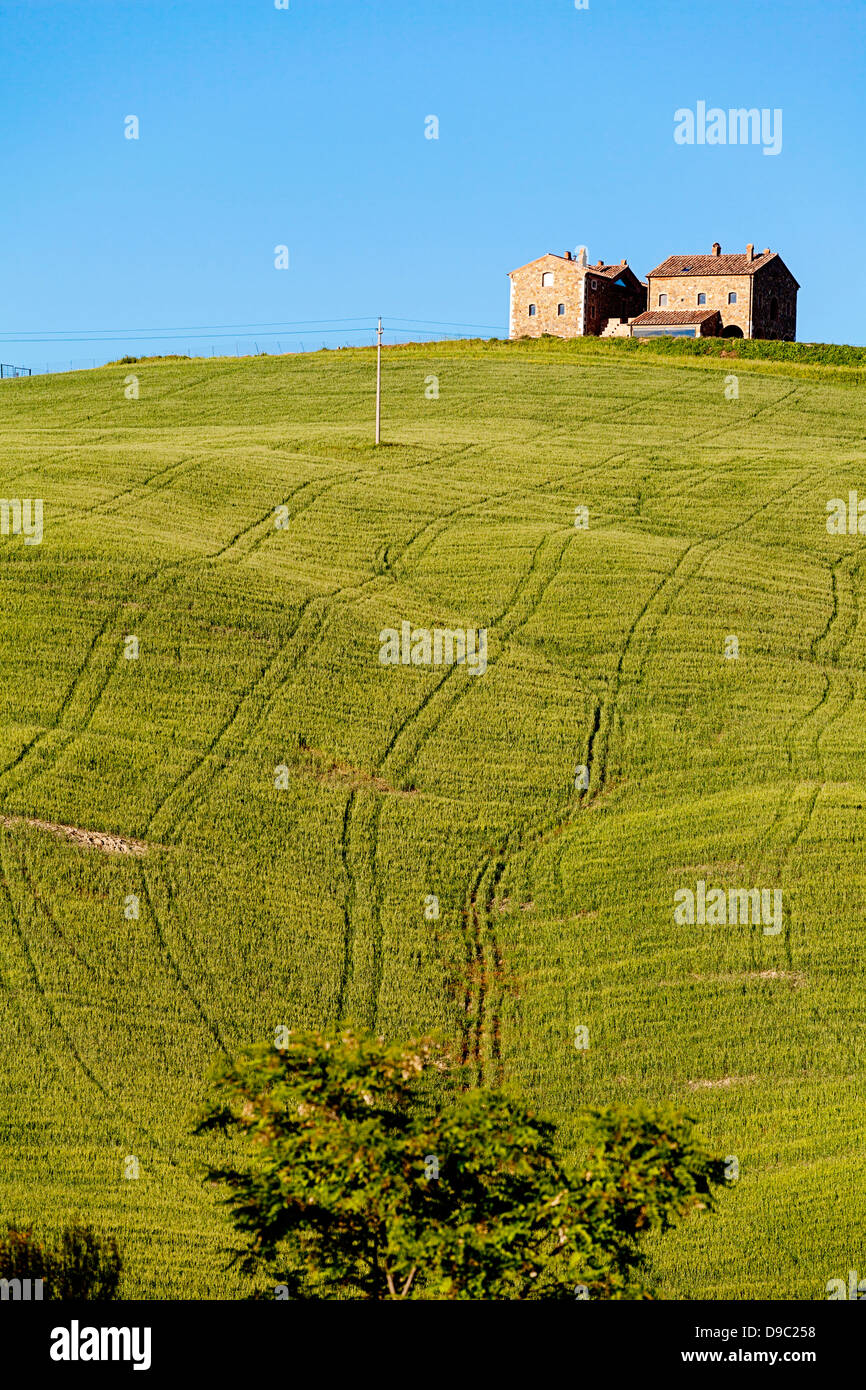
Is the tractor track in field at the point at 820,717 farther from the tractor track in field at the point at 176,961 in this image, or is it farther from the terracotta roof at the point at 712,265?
the terracotta roof at the point at 712,265

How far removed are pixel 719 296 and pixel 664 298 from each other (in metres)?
5.14

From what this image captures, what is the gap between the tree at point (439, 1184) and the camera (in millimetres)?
18406

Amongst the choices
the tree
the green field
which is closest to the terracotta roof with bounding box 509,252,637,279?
the green field

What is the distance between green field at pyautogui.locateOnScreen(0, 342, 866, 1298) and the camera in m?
28.0

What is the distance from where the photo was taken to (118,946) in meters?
32.0

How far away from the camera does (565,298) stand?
347ft

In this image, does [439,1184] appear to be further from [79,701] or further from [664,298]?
[664,298]

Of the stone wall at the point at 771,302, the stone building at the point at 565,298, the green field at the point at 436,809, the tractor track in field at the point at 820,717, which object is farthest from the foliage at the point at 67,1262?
the stone wall at the point at 771,302

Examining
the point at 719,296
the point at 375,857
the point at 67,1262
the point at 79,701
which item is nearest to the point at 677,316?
the point at 719,296

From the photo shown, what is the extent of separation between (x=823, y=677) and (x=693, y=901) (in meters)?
12.5

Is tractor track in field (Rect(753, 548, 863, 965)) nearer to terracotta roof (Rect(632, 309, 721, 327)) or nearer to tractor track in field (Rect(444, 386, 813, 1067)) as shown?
tractor track in field (Rect(444, 386, 813, 1067))
